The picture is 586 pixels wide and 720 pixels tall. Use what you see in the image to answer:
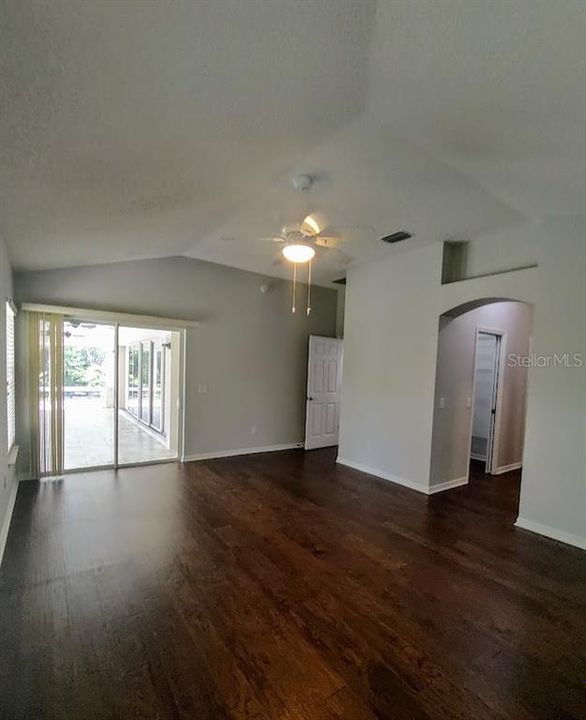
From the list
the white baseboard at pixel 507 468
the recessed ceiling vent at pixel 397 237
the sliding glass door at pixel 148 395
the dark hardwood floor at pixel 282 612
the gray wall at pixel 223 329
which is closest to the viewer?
the dark hardwood floor at pixel 282 612

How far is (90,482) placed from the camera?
14.7 feet

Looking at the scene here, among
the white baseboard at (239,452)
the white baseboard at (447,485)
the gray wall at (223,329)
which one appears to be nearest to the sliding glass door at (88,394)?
the gray wall at (223,329)

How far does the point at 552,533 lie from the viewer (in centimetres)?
343

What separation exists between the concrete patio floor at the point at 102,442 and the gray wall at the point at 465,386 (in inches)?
156

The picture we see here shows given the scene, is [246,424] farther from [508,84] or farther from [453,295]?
[508,84]

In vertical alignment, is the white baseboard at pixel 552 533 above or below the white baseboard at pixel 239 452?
above

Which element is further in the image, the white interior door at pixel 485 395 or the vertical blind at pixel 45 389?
the white interior door at pixel 485 395

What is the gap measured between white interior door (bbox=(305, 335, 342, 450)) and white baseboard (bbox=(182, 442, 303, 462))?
13.0 inches

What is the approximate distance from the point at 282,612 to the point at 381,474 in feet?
10.3

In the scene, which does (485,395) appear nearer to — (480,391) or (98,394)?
(480,391)

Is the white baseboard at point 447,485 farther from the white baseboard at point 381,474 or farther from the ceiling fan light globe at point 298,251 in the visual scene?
the ceiling fan light globe at point 298,251

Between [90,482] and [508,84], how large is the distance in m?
5.29

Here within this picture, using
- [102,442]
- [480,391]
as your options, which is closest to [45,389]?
[102,442]

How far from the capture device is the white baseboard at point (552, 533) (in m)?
3.27
